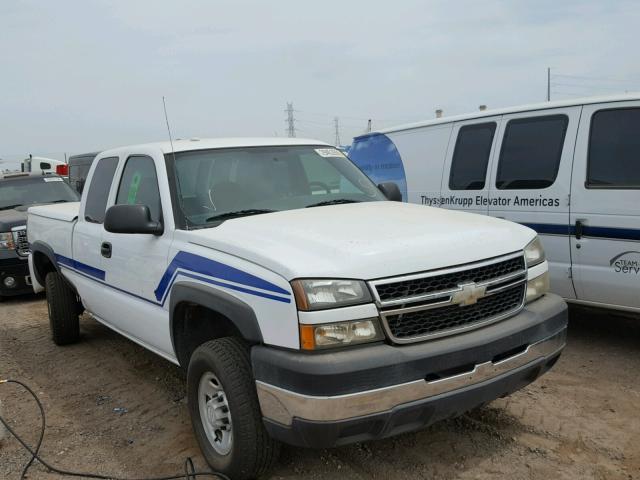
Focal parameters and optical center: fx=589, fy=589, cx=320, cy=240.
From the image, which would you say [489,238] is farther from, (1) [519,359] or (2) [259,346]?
(2) [259,346]

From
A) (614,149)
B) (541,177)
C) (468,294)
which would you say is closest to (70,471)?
(468,294)

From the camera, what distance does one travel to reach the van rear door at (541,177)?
15.9 feet

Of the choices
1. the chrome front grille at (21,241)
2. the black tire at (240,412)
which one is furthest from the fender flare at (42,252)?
the black tire at (240,412)

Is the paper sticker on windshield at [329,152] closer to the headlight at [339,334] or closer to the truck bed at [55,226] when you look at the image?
the headlight at [339,334]

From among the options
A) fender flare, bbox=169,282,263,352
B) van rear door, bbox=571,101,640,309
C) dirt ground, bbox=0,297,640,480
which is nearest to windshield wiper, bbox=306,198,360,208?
fender flare, bbox=169,282,263,352

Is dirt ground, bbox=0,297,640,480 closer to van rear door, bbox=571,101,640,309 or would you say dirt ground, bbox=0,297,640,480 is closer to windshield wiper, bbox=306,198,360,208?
van rear door, bbox=571,101,640,309

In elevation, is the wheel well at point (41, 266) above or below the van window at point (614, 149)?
below

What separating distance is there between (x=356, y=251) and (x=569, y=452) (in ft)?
5.74

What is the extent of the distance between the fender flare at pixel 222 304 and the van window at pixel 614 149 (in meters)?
3.24

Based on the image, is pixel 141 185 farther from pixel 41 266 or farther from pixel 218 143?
pixel 41 266

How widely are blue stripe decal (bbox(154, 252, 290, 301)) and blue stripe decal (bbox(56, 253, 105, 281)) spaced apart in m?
1.10

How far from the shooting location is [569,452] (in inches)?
128

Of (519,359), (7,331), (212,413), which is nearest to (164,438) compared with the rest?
(212,413)

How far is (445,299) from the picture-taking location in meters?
2.75
